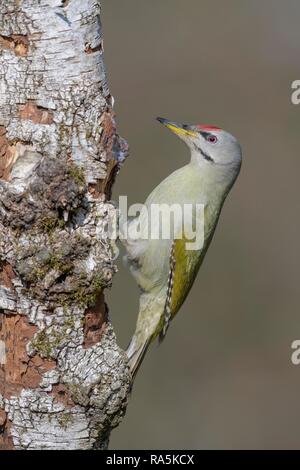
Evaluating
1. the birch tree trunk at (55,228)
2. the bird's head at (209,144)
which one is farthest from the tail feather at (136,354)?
the bird's head at (209,144)

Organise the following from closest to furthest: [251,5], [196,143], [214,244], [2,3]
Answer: [2,3], [196,143], [214,244], [251,5]

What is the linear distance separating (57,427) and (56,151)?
1311 mm

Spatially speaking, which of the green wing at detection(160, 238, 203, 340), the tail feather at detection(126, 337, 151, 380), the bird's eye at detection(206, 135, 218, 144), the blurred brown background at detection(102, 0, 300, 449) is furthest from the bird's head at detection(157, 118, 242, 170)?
the blurred brown background at detection(102, 0, 300, 449)

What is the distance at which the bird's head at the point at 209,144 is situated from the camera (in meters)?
5.80

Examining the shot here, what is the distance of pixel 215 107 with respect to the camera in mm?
10641

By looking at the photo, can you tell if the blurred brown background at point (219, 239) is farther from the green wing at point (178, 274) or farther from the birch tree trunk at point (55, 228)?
the birch tree trunk at point (55, 228)

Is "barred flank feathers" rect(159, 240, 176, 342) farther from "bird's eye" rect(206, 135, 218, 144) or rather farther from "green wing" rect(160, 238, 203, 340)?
"bird's eye" rect(206, 135, 218, 144)

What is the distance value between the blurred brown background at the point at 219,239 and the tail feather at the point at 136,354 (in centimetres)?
Answer: 327

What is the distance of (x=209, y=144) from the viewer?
582 cm

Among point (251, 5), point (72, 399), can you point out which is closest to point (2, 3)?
point (72, 399)

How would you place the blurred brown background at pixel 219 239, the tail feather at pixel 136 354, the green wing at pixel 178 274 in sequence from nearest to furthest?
1. the tail feather at pixel 136 354
2. the green wing at pixel 178 274
3. the blurred brown background at pixel 219 239

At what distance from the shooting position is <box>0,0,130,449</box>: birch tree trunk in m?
4.07
